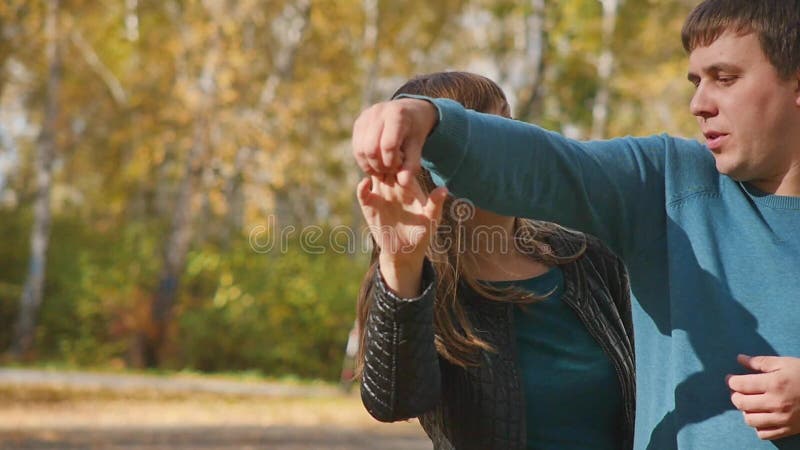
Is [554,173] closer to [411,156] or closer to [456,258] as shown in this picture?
[411,156]

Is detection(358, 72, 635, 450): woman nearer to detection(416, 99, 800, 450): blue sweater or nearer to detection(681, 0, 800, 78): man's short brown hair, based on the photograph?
detection(416, 99, 800, 450): blue sweater

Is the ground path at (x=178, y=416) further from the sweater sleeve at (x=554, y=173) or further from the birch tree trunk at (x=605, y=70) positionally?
the sweater sleeve at (x=554, y=173)

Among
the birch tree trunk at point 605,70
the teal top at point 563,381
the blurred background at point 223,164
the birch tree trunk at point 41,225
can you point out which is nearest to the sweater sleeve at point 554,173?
the teal top at point 563,381

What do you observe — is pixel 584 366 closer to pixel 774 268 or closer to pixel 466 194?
pixel 774 268

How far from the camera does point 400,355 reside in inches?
87.5

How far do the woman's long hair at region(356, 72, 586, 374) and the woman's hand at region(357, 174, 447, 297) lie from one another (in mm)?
371

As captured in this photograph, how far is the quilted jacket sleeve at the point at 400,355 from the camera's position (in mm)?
2178

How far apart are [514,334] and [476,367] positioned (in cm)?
15

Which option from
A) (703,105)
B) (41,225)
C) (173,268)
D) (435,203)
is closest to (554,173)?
(435,203)

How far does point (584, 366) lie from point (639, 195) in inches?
30.0

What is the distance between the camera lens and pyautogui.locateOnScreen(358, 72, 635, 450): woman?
8.42ft

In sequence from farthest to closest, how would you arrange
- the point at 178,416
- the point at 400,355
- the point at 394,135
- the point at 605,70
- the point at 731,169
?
1. the point at 605,70
2. the point at 178,416
3. the point at 400,355
4. the point at 731,169
5. the point at 394,135

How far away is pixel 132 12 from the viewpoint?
21781mm

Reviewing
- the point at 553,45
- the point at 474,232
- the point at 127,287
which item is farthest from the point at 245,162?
the point at 474,232
